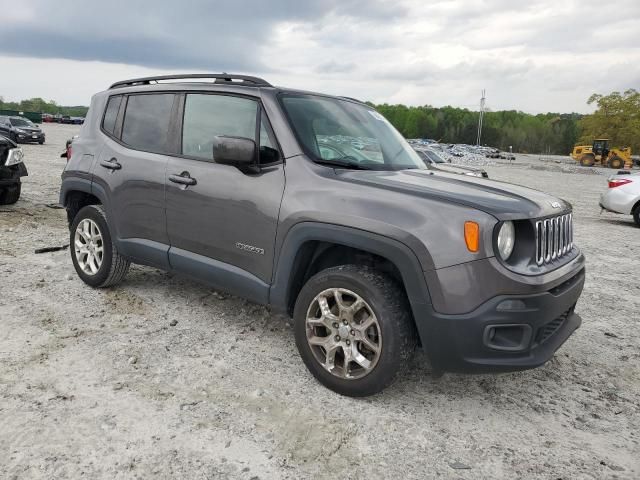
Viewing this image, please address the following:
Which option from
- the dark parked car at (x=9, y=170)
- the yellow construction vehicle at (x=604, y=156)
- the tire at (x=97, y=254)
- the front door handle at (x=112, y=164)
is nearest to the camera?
the front door handle at (x=112, y=164)

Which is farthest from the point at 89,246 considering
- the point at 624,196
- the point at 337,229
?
the point at 624,196

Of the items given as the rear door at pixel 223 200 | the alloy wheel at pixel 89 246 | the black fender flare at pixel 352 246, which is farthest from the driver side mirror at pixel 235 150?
the alloy wheel at pixel 89 246

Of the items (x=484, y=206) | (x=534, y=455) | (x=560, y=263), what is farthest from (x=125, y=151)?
(x=534, y=455)

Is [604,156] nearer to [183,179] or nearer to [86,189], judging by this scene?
[86,189]

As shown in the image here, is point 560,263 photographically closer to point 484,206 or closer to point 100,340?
point 484,206

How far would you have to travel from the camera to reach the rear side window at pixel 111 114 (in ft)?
15.9

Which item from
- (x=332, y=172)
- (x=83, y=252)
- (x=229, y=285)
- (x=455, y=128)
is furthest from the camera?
(x=455, y=128)

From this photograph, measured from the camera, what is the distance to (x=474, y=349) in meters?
2.88

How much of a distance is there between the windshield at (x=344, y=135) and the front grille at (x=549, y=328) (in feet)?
4.92

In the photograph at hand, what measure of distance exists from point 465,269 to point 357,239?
0.64 meters

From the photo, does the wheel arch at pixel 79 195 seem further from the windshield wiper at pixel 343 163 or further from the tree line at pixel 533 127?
the tree line at pixel 533 127

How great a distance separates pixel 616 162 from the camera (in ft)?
158

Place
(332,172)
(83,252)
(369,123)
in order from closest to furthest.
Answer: (332,172) < (369,123) < (83,252)

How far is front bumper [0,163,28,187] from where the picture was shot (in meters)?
8.84
